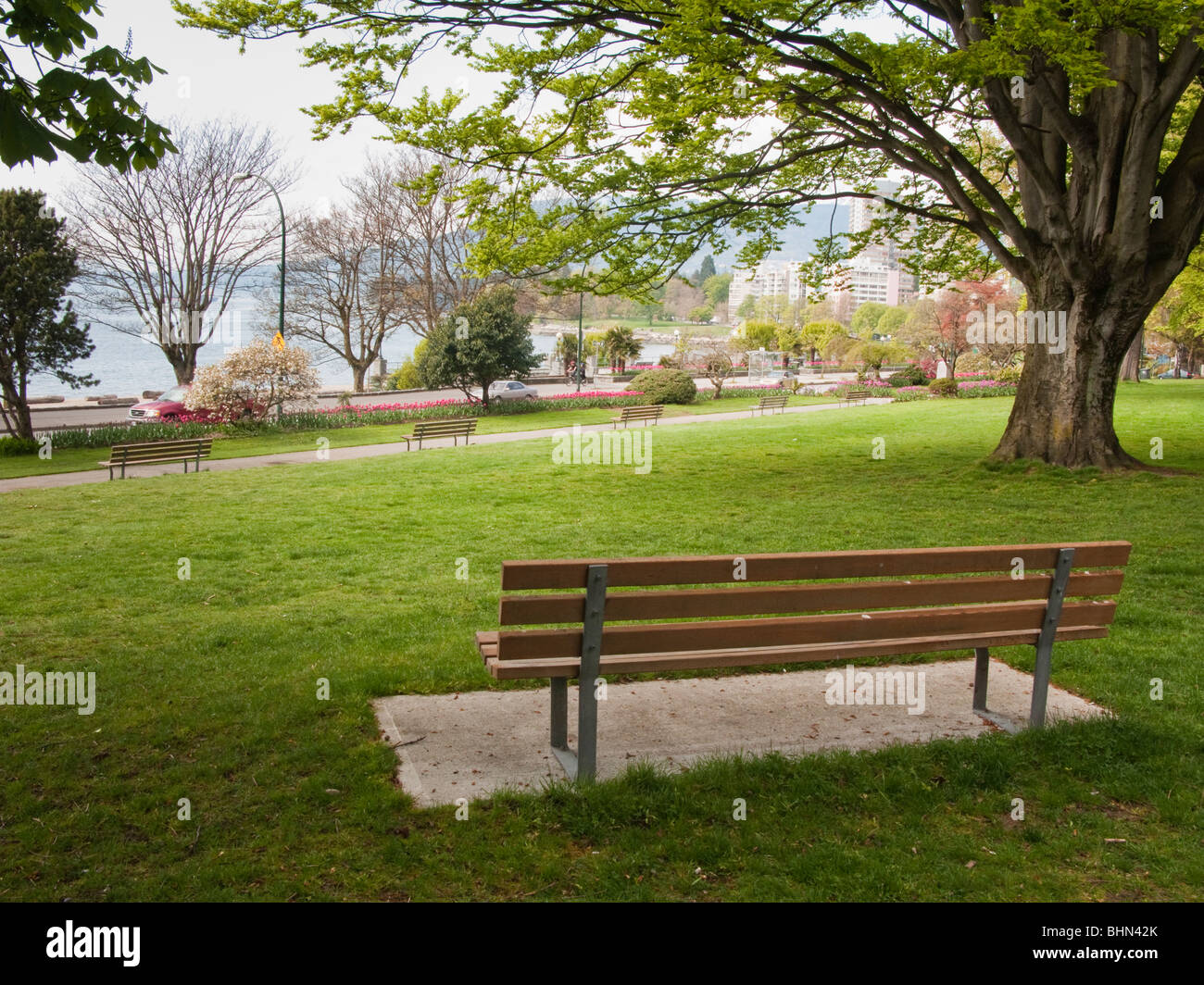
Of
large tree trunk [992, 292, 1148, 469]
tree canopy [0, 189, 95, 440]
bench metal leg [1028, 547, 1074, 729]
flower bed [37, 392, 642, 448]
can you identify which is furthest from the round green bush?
bench metal leg [1028, 547, 1074, 729]

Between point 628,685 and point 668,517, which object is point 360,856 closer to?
point 628,685

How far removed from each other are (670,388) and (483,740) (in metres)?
32.4

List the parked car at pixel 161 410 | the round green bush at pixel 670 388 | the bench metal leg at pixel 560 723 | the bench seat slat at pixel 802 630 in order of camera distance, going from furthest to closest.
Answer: the round green bush at pixel 670 388, the parked car at pixel 161 410, the bench metal leg at pixel 560 723, the bench seat slat at pixel 802 630

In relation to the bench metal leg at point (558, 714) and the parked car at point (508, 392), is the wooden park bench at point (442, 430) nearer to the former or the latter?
the parked car at point (508, 392)

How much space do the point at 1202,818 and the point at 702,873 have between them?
2101 mm

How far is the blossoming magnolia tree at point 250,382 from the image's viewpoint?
2455 cm

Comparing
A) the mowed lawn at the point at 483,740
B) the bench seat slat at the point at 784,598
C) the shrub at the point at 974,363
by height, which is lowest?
the mowed lawn at the point at 483,740

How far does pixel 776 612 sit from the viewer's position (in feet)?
13.5

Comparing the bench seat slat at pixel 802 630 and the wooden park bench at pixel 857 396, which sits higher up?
the wooden park bench at pixel 857 396

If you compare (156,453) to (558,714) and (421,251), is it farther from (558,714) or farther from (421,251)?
(421,251)

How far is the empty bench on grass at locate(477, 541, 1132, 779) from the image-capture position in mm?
3832

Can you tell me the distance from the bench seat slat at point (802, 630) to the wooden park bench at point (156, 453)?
14.7 meters

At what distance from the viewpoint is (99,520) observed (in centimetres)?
1121

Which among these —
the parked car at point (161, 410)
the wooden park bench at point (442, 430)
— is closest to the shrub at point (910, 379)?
the wooden park bench at point (442, 430)
